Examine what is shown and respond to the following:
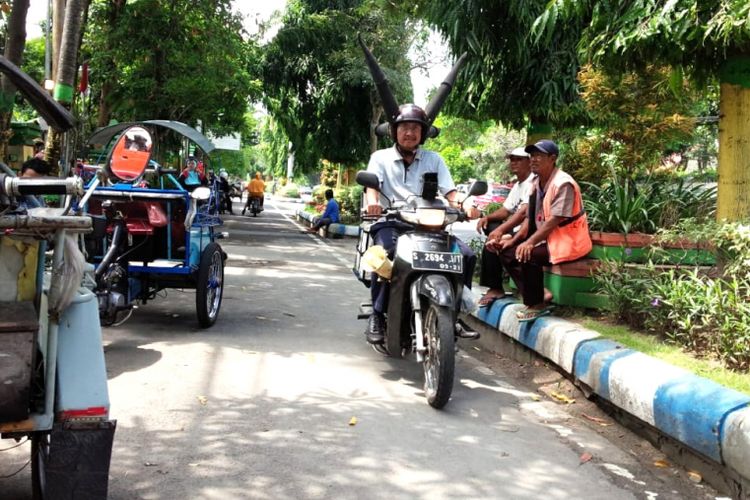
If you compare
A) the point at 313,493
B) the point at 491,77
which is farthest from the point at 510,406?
the point at 491,77

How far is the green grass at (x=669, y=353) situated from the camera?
3.94 m

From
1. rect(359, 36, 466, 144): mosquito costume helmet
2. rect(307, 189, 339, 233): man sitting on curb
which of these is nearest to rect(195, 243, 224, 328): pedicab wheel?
rect(359, 36, 466, 144): mosquito costume helmet

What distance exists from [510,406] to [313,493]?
198 centimetres

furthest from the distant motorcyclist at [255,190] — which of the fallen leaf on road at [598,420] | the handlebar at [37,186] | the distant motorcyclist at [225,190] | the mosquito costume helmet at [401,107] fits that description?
the handlebar at [37,186]

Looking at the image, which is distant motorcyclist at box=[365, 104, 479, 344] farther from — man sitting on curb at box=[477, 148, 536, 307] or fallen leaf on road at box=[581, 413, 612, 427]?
fallen leaf on road at box=[581, 413, 612, 427]

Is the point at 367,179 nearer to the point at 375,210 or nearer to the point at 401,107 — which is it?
the point at 375,210

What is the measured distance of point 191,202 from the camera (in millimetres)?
6574

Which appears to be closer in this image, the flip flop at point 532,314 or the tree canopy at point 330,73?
the flip flop at point 532,314

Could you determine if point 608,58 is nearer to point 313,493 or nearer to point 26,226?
point 313,493

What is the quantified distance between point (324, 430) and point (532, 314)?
8.26ft

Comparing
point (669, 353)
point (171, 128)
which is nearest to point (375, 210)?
point (669, 353)

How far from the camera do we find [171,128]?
21.8 ft

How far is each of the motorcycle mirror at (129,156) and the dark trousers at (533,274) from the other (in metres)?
3.07

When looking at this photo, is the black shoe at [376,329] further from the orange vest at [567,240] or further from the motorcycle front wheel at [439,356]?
the orange vest at [567,240]
